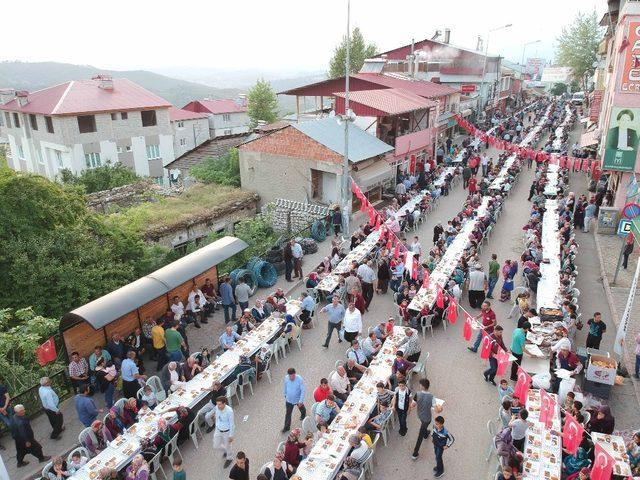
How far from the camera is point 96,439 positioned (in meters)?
8.82

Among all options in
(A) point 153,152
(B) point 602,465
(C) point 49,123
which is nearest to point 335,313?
(B) point 602,465

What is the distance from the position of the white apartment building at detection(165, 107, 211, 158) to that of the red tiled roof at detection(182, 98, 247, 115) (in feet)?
12.1

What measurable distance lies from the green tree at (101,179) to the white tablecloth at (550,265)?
26.7m

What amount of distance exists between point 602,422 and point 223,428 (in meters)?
6.88

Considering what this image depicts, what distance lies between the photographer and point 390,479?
28.6ft

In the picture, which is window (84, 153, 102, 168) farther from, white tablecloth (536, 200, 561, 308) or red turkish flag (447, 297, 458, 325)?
red turkish flag (447, 297, 458, 325)

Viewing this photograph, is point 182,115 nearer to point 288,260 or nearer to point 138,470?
point 288,260

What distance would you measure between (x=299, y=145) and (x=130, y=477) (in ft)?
56.5

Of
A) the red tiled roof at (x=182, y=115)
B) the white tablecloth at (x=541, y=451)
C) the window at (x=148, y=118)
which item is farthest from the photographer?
the red tiled roof at (x=182, y=115)

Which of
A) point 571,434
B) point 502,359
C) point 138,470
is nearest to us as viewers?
point 138,470

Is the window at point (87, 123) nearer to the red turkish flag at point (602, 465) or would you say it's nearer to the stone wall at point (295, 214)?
the stone wall at point (295, 214)

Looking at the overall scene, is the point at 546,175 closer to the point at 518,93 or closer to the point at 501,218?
the point at 501,218

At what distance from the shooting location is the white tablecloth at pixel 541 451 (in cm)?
771

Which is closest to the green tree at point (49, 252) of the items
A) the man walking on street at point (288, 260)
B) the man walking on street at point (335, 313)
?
the man walking on street at point (288, 260)
